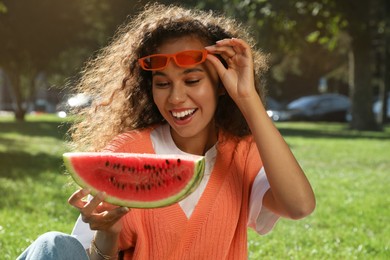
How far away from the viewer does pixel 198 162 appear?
92.0 inches

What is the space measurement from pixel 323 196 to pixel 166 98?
212 inches

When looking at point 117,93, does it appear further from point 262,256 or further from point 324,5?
point 324,5

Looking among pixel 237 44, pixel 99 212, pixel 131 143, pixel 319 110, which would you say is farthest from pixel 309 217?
pixel 319 110

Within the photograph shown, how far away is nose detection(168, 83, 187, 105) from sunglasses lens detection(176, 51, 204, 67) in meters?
0.10

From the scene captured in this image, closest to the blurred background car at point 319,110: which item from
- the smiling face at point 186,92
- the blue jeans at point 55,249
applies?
the smiling face at point 186,92

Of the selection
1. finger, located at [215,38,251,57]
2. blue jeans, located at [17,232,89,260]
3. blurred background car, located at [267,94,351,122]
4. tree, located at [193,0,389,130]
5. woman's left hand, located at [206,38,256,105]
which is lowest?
blurred background car, located at [267,94,351,122]

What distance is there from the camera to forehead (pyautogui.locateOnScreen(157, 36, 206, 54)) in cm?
289

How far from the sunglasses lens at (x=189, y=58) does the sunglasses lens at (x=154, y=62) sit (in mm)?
62

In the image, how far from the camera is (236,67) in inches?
109

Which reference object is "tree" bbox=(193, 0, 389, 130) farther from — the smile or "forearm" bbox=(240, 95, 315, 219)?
"forearm" bbox=(240, 95, 315, 219)

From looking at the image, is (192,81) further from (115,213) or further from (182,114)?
(115,213)

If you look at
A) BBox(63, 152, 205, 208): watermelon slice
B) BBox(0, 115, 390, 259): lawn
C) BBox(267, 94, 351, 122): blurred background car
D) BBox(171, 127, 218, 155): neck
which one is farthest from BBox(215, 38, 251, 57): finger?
BBox(267, 94, 351, 122): blurred background car

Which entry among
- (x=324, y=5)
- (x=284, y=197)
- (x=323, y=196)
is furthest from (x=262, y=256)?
(x=324, y=5)

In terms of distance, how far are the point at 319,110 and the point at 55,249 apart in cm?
3303
